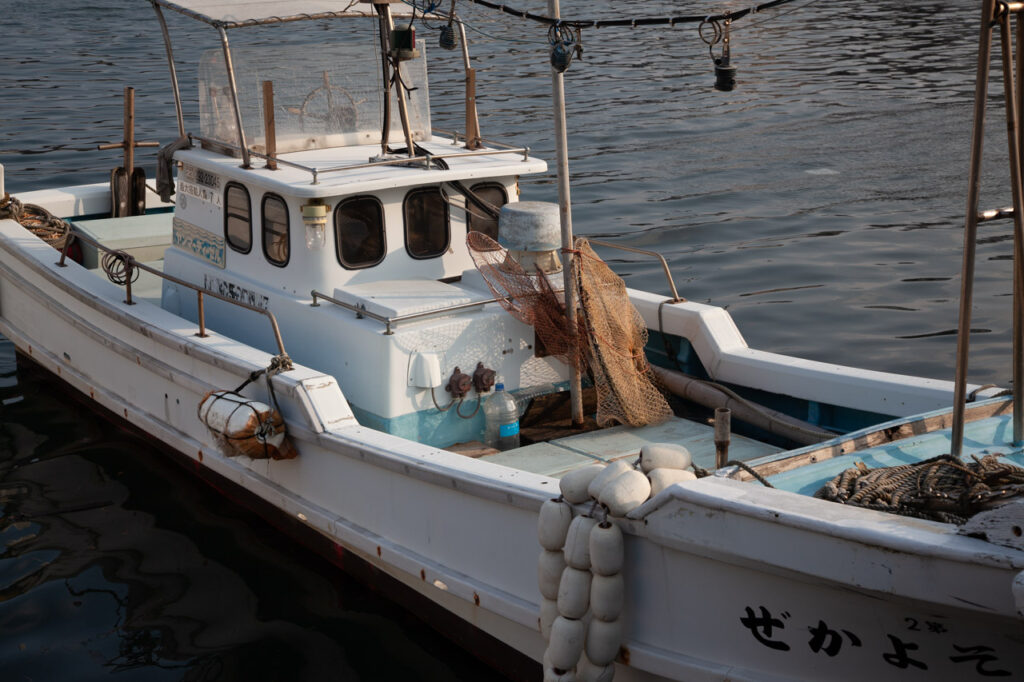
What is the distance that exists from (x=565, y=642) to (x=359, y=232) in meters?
3.67

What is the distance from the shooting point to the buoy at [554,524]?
18.4 ft

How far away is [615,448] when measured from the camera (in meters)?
7.57

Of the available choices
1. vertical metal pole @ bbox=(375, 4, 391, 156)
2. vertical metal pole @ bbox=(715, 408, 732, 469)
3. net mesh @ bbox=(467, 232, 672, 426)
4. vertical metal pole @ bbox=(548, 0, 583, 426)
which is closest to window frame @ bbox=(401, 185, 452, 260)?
vertical metal pole @ bbox=(375, 4, 391, 156)

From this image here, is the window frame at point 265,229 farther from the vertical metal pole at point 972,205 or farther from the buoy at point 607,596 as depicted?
the vertical metal pole at point 972,205

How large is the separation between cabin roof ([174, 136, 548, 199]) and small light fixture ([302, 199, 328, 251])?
0.38 feet

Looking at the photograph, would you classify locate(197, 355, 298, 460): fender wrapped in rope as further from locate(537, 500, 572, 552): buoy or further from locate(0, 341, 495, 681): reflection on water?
locate(537, 500, 572, 552): buoy

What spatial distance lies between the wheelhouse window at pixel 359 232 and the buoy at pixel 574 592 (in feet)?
11.1

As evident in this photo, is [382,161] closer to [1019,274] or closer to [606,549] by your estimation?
[606,549]

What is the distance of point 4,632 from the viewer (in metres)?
7.37

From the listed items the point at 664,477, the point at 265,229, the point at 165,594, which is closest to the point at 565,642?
the point at 664,477

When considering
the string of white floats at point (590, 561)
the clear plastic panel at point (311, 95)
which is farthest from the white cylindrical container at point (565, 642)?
the clear plastic panel at point (311, 95)

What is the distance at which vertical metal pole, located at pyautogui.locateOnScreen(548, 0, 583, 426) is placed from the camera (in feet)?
24.0

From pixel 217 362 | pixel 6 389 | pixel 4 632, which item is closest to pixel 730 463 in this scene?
pixel 217 362

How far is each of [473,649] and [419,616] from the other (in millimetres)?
498
